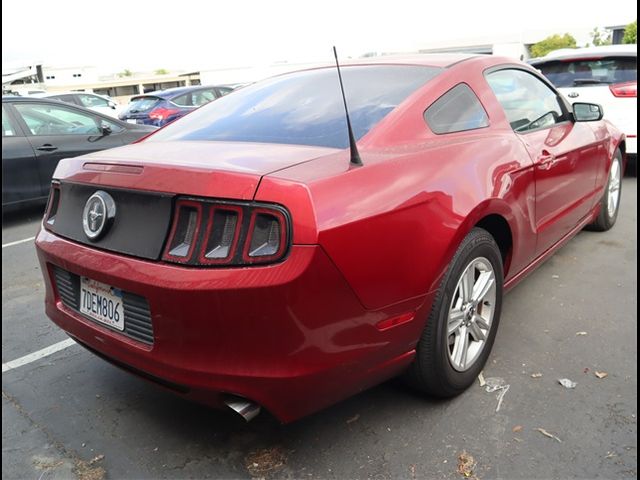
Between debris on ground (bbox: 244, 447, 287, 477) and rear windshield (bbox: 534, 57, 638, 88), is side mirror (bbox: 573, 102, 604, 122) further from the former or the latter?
rear windshield (bbox: 534, 57, 638, 88)

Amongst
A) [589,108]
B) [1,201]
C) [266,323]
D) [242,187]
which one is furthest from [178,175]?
[1,201]

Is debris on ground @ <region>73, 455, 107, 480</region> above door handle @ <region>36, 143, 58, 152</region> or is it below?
below

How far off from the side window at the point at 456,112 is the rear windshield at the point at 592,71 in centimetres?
496

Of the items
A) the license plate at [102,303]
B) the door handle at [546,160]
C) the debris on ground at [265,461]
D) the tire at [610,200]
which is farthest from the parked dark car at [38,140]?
the tire at [610,200]

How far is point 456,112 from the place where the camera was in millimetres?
2707

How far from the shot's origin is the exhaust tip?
1934 millimetres

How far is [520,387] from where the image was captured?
8.63 ft

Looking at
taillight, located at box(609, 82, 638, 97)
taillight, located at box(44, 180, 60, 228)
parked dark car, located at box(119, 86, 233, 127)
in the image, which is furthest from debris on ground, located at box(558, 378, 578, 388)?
parked dark car, located at box(119, 86, 233, 127)

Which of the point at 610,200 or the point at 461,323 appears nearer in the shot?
Result: the point at 461,323

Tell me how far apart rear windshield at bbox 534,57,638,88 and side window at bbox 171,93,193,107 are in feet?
25.7

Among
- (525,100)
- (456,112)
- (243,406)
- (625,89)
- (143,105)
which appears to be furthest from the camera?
(143,105)

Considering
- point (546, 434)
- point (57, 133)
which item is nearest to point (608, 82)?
point (546, 434)

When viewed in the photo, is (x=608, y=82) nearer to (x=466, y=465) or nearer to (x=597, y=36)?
(x=466, y=465)

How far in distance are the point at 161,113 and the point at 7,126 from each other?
228 inches
